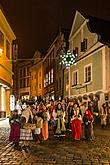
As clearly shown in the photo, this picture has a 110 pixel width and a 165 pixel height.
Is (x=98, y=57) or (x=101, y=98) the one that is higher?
(x=98, y=57)

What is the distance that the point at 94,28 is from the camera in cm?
3058

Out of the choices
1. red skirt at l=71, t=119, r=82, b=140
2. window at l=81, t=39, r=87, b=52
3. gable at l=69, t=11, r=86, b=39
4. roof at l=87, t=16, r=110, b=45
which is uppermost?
gable at l=69, t=11, r=86, b=39

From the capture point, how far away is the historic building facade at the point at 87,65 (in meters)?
26.4

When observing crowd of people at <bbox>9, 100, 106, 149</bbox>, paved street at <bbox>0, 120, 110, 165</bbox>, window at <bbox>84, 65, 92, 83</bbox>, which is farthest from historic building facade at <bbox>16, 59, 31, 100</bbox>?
paved street at <bbox>0, 120, 110, 165</bbox>

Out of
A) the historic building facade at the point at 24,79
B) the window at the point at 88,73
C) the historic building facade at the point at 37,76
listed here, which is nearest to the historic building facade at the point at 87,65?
the window at the point at 88,73

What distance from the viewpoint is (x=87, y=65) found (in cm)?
3064

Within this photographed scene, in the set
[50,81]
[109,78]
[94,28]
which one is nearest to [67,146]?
[109,78]

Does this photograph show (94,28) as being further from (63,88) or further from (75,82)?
(63,88)

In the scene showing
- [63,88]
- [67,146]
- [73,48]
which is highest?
[73,48]

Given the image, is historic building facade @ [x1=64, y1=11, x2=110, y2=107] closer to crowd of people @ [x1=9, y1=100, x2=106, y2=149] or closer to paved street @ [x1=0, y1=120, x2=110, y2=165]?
crowd of people @ [x1=9, y1=100, x2=106, y2=149]

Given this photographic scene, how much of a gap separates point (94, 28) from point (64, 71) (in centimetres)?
1230

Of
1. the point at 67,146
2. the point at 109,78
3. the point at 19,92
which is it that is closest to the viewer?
the point at 67,146

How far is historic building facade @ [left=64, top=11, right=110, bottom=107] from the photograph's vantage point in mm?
26406

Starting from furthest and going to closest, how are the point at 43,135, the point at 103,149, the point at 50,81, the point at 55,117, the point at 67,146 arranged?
the point at 50,81 → the point at 55,117 → the point at 43,135 → the point at 67,146 → the point at 103,149
